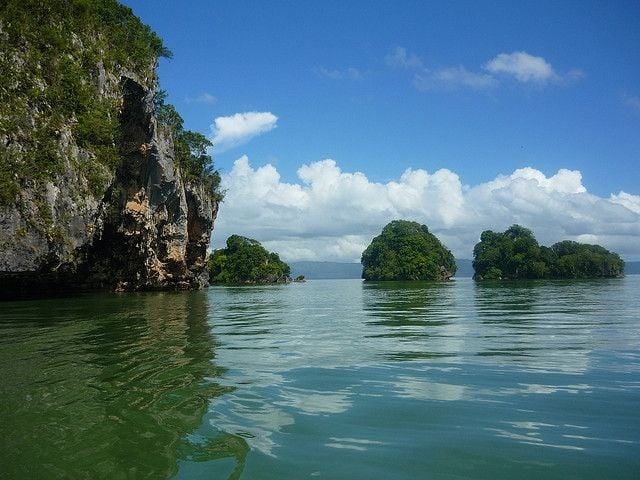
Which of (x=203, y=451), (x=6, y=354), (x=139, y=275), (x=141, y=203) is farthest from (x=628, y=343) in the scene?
(x=139, y=275)

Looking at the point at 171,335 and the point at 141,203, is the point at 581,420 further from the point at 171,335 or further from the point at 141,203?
the point at 141,203

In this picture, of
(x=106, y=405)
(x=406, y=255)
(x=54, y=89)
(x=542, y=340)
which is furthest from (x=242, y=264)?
(x=106, y=405)

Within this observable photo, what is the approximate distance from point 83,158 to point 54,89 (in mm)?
4041

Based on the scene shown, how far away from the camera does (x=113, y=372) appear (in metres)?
6.98

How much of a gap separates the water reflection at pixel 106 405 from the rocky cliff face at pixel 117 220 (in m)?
15.2

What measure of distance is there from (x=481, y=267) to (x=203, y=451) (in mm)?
115503

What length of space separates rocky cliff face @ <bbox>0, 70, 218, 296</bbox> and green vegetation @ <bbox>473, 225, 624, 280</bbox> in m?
73.6

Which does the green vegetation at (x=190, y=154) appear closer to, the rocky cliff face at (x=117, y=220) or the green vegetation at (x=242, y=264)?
→ the rocky cliff face at (x=117, y=220)

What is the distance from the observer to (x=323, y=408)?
5.14m

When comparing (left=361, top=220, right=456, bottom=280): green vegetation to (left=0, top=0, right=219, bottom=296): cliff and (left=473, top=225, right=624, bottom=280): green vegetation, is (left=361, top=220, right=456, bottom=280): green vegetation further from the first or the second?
(left=0, top=0, right=219, bottom=296): cliff

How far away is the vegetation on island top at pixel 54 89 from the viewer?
2386 cm

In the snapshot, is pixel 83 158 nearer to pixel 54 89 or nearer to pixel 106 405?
pixel 54 89

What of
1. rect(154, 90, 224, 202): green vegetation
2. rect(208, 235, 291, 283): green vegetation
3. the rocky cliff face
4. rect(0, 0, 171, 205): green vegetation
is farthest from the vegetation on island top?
rect(208, 235, 291, 283): green vegetation

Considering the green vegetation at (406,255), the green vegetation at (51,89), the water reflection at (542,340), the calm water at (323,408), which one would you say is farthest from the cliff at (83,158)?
the green vegetation at (406,255)
